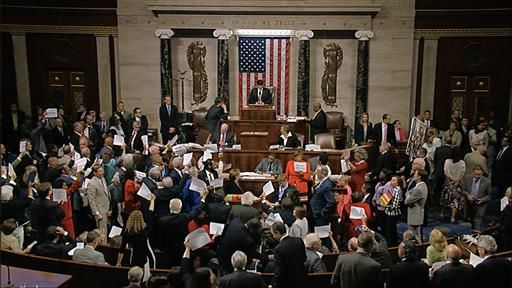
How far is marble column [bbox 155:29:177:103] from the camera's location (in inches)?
688

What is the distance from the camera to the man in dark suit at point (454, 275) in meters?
6.16

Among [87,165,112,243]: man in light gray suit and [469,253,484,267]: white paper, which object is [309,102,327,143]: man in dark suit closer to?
[87,165,112,243]: man in light gray suit

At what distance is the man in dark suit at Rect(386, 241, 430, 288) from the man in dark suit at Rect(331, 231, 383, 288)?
164mm

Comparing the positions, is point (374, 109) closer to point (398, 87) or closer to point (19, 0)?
point (398, 87)

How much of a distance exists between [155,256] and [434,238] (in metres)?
3.83

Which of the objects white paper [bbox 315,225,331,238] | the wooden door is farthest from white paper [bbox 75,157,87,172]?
the wooden door

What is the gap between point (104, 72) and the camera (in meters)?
18.2

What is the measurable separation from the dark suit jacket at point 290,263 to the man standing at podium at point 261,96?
396 inches

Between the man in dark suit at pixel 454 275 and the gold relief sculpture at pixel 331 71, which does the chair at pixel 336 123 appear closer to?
the gold relief sculpture at pixel 331 71

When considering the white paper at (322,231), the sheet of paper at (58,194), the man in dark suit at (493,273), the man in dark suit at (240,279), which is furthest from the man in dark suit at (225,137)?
the man in dark suit at (493,273)

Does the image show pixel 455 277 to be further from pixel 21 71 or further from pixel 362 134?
pixel 21 71

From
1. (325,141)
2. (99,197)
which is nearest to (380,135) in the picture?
(325,141)

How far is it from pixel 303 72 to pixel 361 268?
38.8ft

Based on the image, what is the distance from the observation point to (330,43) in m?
17.8
